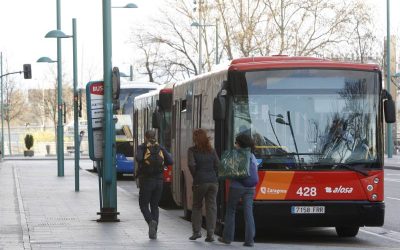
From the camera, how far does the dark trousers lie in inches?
653

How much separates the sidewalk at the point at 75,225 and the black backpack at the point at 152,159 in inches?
39.9

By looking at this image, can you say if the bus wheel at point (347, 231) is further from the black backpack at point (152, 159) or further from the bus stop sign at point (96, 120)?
the bus stop sign at point (96, 120)

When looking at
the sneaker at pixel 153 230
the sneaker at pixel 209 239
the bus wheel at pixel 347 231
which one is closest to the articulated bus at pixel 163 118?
the bus wheel at pixel 347 231

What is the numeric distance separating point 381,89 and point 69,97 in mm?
105492

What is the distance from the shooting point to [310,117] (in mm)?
17062

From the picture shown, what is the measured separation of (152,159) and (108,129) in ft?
13.1

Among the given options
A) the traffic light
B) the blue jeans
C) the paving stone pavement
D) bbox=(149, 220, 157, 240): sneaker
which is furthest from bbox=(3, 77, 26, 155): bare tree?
the blue jeans

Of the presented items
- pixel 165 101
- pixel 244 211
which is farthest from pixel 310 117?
pixel 165 101

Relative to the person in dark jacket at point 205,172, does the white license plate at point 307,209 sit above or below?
below

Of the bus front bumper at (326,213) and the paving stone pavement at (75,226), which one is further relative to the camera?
the bus front bumper at (326,213)

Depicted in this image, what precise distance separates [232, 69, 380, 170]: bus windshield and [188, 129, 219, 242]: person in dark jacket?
40.4 inches

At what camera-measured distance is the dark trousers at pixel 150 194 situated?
653 inches

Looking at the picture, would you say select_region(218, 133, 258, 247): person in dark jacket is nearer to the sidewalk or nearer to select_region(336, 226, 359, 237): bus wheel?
the sidewalk

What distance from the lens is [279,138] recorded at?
16.9 metres
